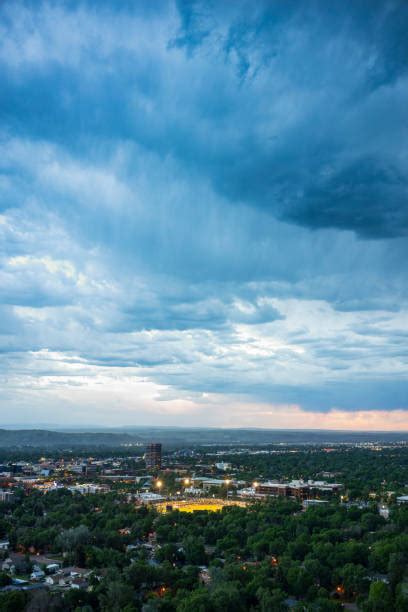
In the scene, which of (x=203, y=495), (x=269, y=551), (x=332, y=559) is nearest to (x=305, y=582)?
(x=332, y=559)

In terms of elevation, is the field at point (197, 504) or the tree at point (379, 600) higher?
the tree at point (379, 600)

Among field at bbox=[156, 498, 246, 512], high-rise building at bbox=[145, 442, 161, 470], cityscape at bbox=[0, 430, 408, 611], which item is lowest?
field at bbox=[156, 498, 246, 512]

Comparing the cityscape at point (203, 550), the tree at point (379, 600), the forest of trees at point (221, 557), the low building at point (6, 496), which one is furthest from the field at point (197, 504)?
the tree at point (379, 600)

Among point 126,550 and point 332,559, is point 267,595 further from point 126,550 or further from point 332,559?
point 126,550

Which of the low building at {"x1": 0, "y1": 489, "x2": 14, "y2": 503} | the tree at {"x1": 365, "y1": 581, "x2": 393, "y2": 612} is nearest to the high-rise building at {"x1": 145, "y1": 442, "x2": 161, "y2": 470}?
the low building at {"x1": 0, "y1": 489, "x2": 14, "y2": 503}

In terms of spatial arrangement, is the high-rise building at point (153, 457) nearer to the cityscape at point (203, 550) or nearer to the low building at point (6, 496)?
the cityscape at point (203, 550)

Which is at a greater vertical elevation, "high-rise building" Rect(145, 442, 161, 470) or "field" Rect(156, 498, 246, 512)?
"high-rise building" Rect(145, 442, 161, 470)

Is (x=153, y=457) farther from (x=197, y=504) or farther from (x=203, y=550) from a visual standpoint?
(x=203, y=550)

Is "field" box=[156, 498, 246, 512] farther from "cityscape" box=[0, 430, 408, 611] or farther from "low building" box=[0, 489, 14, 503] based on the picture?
"low building" box=[0, 489, 14, 503]

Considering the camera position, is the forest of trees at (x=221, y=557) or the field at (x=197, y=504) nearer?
the forest of trees at (x=221, y=557)

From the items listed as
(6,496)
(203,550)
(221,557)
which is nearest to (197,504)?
(6,496)

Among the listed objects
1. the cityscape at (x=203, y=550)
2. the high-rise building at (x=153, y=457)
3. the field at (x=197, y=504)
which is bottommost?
the field at (x=197, y=504)
